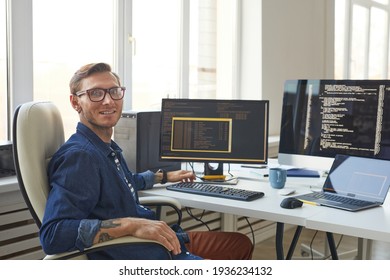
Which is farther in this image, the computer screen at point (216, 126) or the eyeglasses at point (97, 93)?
the computer screen at point (216, 126)

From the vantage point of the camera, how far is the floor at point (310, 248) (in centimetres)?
349

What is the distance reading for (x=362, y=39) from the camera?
6.81 metres

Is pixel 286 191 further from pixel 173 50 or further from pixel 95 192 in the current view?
pixel 173 50

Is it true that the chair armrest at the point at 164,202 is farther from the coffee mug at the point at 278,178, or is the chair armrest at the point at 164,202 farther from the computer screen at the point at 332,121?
the computer screen at the point at 332,121

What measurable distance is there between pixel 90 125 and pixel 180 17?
2127 millimetres

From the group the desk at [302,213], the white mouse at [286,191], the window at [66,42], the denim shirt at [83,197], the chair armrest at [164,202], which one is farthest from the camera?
the window at [66,42]

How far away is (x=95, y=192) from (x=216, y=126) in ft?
3.36

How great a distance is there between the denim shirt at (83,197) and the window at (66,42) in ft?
3.67

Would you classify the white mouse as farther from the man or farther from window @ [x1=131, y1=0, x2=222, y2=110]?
window @ [x1=131, y1=0, x2=222, y2=110]

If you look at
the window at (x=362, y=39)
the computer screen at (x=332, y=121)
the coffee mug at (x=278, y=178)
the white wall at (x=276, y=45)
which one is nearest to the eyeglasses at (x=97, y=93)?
the coffee mug at (x=278, y=178)

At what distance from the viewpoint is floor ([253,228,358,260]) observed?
3.49 metres

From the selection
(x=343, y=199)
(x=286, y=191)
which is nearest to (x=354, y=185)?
(x=343, y=199)

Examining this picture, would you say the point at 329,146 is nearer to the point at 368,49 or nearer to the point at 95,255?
the point at 95,255

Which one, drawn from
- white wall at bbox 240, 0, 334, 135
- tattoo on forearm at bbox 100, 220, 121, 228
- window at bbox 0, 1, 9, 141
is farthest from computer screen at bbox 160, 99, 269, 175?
white wall at bbox 240, 0, 334, 135
